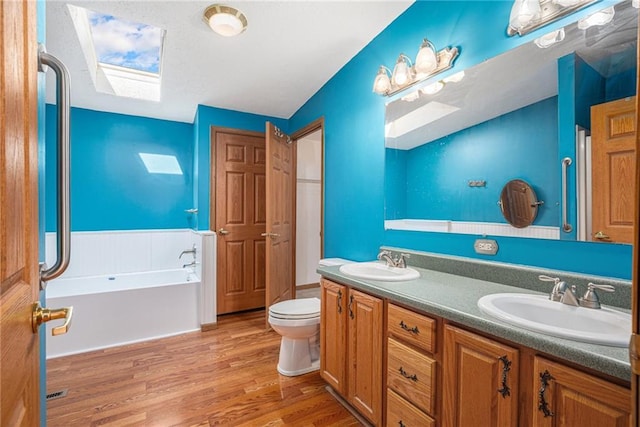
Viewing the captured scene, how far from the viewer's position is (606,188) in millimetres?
1098

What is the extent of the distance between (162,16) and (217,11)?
0.37 meters

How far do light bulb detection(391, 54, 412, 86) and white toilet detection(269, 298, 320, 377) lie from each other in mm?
1727

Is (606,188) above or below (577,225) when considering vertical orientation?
above

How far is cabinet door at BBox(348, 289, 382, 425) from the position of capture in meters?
1.46

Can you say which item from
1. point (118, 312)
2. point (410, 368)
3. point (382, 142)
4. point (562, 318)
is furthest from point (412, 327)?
point (118, 312)

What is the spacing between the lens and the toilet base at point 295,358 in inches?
85.5

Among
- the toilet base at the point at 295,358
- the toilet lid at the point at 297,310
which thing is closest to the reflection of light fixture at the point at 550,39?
the toilet lid at the point at 297,310

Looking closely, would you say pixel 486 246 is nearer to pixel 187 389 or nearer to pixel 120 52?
pixel 187 389

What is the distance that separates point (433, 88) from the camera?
5.84 feet

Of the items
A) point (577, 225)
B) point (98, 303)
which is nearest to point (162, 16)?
point (98, 303)

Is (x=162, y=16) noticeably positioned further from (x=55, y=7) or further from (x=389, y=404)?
(x=389, y=404)

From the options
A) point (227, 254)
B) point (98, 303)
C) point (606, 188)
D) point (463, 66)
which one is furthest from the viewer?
point (227, 254)

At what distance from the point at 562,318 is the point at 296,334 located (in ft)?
5.24

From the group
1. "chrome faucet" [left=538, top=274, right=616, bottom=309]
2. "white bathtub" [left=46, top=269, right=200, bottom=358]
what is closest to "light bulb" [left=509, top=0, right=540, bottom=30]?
"chrome faucet" [left=538, top=274, right=616, bottom=309]
